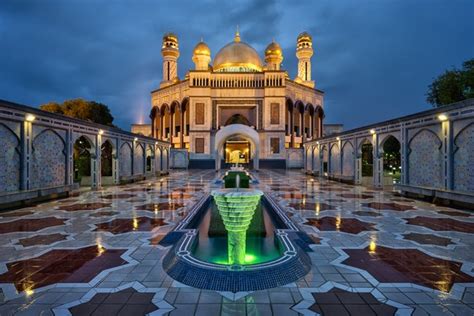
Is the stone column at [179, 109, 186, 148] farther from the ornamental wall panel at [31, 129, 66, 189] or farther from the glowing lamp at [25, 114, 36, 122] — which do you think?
the glowing lamp at [25, 114, 36, 122]

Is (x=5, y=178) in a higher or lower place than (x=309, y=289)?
higher

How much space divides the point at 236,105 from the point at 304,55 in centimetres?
1776

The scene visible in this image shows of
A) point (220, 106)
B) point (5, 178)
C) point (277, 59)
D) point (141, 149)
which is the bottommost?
point (5, 178)

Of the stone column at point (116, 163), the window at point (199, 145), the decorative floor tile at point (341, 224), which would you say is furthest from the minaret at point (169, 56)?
the decorative floor tile at point (341, 224)

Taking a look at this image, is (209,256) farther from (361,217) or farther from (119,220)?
(361,217)

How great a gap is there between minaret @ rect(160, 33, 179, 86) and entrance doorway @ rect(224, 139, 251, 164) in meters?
14.1

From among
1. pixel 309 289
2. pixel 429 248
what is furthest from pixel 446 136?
pixel 309 289

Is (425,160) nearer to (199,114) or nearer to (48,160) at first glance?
(48,160)

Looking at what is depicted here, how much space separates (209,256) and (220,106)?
31.0 meters

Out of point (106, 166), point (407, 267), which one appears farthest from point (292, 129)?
point (407, 267)

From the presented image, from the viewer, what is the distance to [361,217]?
21.4 feet

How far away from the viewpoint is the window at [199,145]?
33.0 m

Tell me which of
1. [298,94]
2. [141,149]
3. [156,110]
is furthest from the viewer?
[156,110]

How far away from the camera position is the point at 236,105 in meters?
34.0
